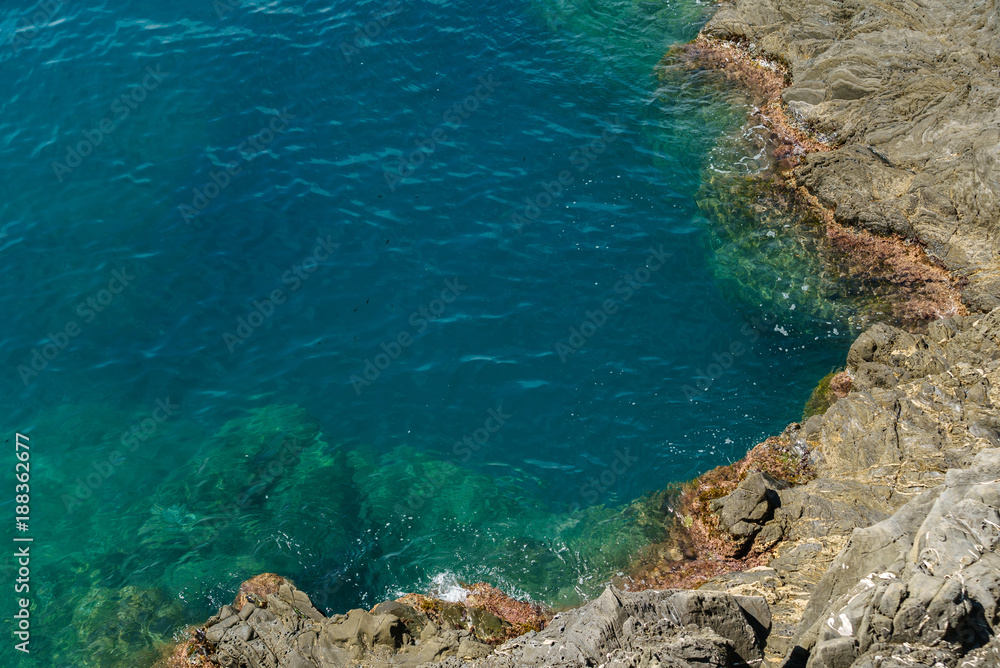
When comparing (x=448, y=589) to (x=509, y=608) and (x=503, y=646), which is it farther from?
(x=503, y=646)

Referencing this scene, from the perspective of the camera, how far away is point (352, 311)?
31.8m

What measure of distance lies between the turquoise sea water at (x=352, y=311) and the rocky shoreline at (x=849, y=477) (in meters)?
1.87

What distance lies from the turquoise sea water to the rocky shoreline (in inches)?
73.6

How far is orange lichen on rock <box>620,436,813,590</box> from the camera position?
23.6 meters

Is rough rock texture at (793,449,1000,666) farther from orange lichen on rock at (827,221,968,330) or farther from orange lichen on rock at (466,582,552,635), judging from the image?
orange lichen on rock at (827,221,968,330)

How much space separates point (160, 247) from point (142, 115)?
384 inches

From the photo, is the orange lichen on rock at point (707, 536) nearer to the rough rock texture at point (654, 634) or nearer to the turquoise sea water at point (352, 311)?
the turquoise sea water at point (352, 311)

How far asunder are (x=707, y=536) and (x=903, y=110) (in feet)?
75.1

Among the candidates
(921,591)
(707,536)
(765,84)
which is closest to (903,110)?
(765,84)

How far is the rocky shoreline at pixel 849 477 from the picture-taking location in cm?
1521

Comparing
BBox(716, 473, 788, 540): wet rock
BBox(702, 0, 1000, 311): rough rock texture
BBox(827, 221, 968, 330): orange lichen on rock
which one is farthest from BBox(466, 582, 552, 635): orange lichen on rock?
BBox(702, 0, 1000, 311): rough rock texture

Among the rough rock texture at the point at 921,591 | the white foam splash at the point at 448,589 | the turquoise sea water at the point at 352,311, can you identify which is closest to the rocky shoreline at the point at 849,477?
the rough rock texture at the point at 921,591

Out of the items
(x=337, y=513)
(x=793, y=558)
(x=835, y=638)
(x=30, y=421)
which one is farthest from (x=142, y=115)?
(x=835, y=638)

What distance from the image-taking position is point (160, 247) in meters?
34.0
